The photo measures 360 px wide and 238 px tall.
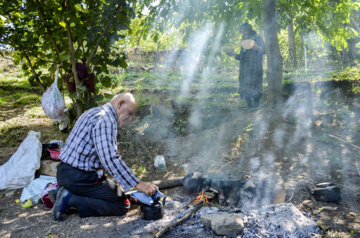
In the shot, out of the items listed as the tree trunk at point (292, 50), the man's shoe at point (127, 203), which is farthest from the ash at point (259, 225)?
the tree trunk at point (292, 50)

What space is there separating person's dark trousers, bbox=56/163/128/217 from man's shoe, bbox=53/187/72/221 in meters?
0.05

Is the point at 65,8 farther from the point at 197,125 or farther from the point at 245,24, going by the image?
the point at 245,24

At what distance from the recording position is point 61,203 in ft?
10.4

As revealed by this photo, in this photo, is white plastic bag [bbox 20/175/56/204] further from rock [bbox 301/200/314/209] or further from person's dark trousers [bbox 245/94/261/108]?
person's dark trousers [bbox 245/94/261/108]

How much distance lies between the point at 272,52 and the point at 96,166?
210 inches

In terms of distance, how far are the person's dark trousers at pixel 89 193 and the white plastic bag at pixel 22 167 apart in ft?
4.72

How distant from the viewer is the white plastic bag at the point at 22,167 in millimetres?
4215

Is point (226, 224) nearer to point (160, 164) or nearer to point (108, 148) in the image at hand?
point (108, 148)

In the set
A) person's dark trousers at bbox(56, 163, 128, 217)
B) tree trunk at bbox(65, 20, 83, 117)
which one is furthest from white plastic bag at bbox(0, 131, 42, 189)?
person's dark trousers at bbox(56, 163, 128, 217)

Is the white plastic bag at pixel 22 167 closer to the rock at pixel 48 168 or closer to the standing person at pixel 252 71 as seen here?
the rock at pixel 48 168

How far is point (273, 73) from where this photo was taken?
666 centimetres

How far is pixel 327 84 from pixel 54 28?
7421 millimetres

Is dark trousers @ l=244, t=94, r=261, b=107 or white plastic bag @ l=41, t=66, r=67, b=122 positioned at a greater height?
white plastic bag @ l=41, t=66, r=67, b=122

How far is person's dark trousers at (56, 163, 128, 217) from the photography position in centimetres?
311
